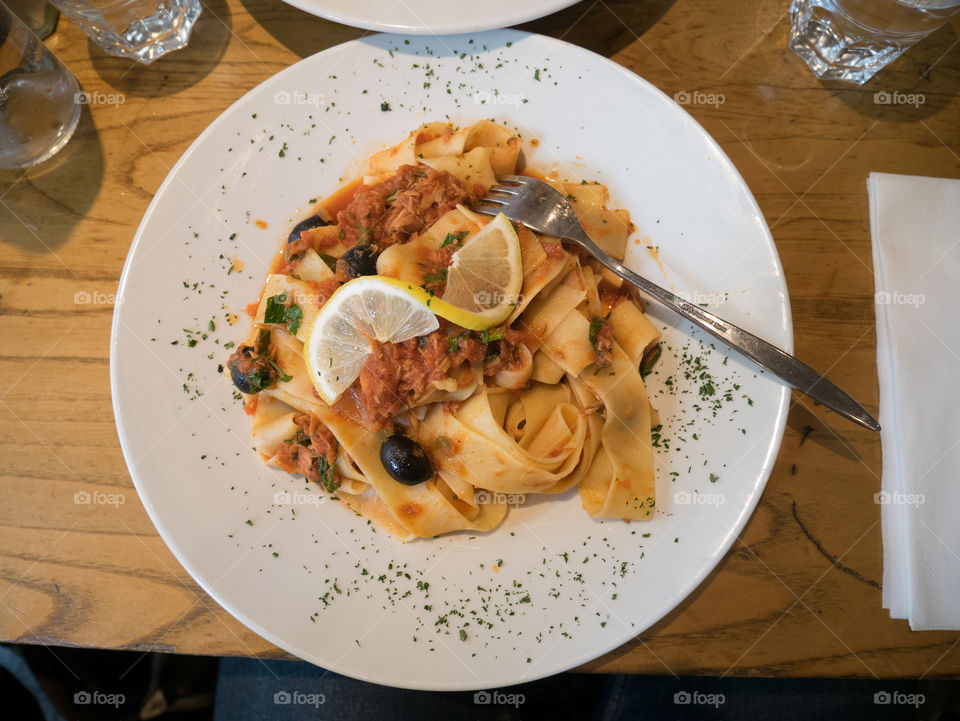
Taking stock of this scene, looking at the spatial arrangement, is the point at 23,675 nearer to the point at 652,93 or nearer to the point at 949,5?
the point at 652,93

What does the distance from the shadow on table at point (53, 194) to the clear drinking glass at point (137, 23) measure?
1.69 ft

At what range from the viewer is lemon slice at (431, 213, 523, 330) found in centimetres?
320

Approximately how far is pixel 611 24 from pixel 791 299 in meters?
2.14

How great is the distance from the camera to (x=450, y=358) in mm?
3254

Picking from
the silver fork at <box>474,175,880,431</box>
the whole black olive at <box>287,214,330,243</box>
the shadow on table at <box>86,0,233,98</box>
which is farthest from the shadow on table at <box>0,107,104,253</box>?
the silver fork at <box>474,175,880,431</box>

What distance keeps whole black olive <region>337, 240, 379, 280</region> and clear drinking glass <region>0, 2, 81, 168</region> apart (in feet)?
7.96

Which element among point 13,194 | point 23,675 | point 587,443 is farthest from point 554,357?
point 23,675

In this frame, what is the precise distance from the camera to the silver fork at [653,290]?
10.3ft

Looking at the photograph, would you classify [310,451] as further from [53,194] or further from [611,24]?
[611,24]

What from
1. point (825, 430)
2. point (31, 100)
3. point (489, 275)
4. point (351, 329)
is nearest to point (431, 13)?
point (489, 275)

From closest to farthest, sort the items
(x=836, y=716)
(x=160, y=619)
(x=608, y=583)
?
(x=608, y=583) < (x=160, y=619) < (x=836, y=716)

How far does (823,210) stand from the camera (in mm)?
3812

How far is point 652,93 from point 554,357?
1614 millimetres

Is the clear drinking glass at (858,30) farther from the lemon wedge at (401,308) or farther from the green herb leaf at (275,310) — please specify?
the green herb leaf at (275,310)
